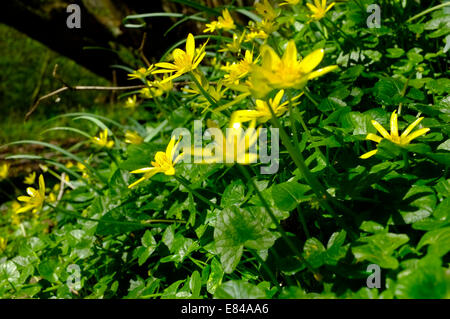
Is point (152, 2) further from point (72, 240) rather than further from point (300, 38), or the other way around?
point (72, 240)

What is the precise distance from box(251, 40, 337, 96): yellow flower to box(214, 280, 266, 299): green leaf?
1.12ft

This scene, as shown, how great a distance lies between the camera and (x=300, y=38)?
4.89 ft

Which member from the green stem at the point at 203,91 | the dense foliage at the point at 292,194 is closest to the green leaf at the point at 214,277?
the dense foliage at the point at 292,194

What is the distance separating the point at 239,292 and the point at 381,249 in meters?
0.26

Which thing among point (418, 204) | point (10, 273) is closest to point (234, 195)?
point (418, 204)

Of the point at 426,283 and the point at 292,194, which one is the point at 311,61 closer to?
the point at 292,194

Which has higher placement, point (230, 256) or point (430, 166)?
point (430, 166)

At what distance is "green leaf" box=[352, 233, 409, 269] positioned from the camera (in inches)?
22.8

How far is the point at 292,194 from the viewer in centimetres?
74

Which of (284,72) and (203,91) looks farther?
(203,91)

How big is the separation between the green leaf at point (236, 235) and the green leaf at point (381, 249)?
0.16 m

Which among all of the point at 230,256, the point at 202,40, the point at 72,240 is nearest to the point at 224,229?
the point at 230,256

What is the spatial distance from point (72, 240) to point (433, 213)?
45.5 inches
